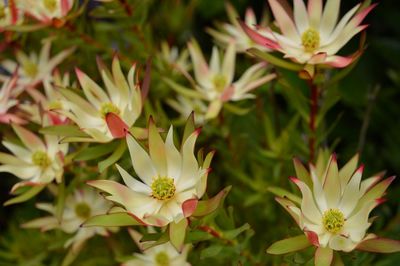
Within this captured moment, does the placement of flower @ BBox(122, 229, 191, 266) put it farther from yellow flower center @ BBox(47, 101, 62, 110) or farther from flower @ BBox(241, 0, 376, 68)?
flower @ BBox(241, 0, 376, 68)

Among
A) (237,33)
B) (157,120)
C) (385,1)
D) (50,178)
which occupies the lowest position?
(50,178)

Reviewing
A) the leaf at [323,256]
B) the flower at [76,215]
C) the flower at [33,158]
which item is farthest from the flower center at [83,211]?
the leaf at [323,256]

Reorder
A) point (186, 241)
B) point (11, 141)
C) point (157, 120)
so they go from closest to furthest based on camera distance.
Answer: point (186, 241)
point (157, 120)
point (11, 141)

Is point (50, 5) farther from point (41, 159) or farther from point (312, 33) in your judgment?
point (312, 33)

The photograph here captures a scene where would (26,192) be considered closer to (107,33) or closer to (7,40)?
(7,40)

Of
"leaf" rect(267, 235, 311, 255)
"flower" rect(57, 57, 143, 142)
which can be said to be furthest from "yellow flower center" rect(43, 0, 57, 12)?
"leaf" rect(267, 235, 311, 255)

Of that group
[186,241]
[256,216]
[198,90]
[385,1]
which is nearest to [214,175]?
[256,216]
